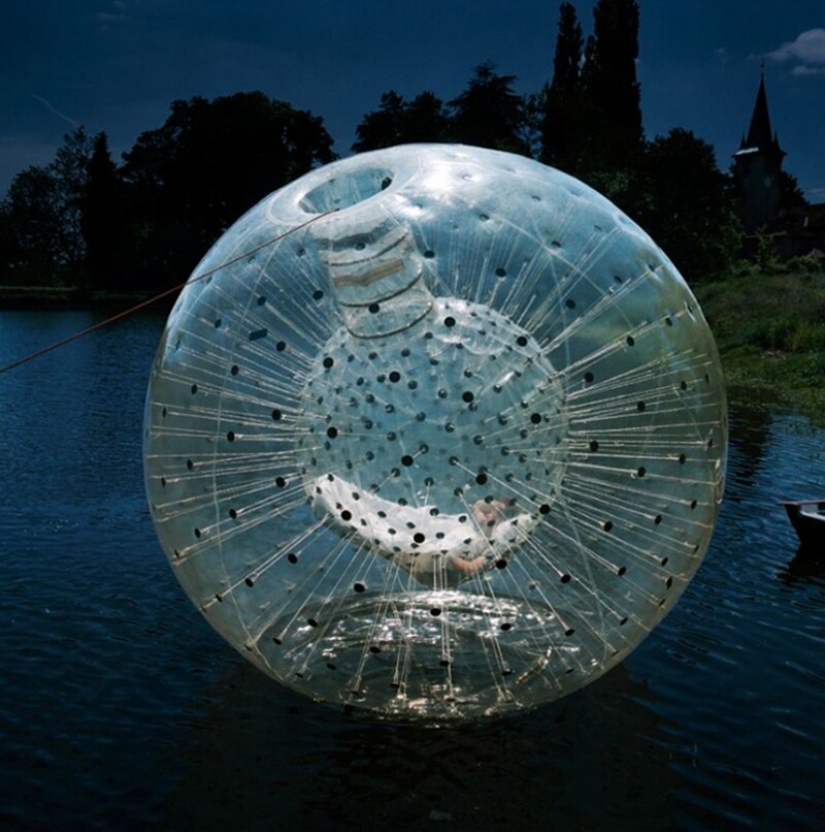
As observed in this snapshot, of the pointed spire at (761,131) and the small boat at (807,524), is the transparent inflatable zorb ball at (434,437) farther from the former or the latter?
the pointed spire at (761,131)

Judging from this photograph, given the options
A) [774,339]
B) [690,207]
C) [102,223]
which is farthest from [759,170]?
[774,339]

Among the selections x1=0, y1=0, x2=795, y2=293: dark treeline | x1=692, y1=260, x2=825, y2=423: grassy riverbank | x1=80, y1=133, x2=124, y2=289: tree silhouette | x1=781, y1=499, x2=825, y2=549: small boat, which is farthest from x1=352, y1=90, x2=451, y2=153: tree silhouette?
x1=781, y1=499, x2=825, y2=549: small boat

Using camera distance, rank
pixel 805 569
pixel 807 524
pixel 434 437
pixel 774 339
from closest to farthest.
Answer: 1. pixel 434 437
2. pixel 805 569
3. pixel 807 524
4. pixel 774 339

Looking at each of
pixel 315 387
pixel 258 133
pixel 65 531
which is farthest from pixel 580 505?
pixel 258 133

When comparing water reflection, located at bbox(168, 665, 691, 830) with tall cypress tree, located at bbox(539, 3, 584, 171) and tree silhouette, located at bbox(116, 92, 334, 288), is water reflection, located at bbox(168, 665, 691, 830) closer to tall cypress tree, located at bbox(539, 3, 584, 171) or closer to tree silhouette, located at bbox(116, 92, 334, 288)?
tall cypress tree, located at bbox(539, 3, 584, 171)

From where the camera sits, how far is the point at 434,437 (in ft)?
16.2

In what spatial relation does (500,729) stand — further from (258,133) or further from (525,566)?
(258,133)

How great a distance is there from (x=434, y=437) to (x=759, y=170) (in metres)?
81.1

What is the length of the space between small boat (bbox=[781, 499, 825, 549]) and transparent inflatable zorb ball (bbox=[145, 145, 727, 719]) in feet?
16.5

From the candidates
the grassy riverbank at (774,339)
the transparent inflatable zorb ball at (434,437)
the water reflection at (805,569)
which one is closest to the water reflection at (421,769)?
the transparent inflatable zorb ball at (434,437)

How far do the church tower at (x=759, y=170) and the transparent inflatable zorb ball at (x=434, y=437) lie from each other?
3005 inches

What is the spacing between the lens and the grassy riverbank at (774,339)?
2131 cm

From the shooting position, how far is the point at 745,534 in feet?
35.3

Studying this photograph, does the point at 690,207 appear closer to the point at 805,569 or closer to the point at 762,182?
the point at 762,182
